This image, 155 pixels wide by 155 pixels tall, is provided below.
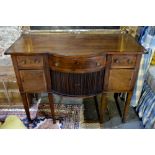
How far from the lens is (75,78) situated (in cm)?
133

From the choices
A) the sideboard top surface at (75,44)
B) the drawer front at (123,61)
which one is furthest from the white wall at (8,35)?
the drawer front at (123,61)

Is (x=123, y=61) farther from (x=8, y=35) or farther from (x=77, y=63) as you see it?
(x=8, y=35)

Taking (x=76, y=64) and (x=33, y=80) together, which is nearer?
(x=76, y=64)

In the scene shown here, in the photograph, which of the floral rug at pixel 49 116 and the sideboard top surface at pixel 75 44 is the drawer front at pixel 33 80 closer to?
the sideboard top surface at pixel 75 44

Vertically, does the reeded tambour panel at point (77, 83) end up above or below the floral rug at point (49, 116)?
above

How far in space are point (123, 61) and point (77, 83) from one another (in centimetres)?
38

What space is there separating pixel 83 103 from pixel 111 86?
627 millimetres

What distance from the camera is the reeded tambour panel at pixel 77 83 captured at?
1.33 m

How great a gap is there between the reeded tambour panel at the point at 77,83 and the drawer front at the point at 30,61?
0.13 metres

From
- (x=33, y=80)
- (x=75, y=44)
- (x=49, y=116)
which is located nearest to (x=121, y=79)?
(x=75, y=44)

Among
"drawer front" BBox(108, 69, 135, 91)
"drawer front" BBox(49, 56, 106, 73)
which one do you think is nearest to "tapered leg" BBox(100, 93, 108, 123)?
"drawer front" BBox(108, 69, 135, 91)

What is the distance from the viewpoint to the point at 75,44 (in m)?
1.41
